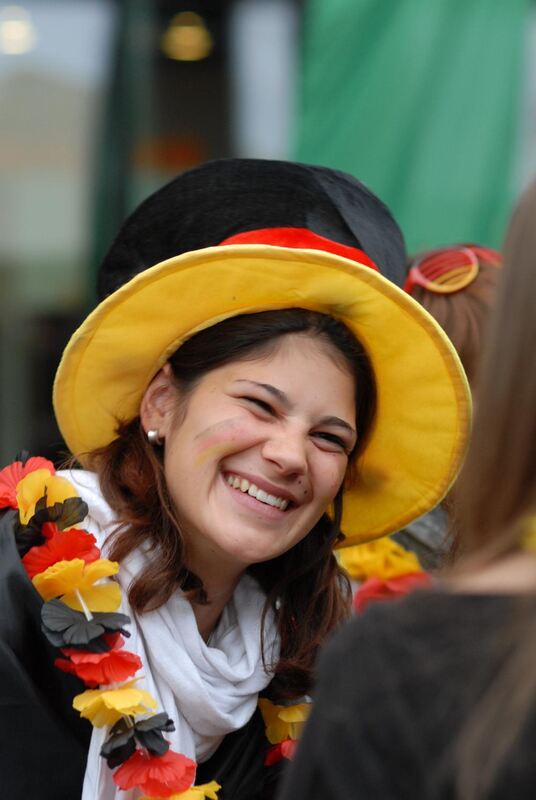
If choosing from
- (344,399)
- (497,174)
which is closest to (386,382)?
(344,399)

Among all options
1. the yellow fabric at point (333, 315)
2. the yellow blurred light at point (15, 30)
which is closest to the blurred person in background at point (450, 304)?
the yellow fabric at point (333, 315)

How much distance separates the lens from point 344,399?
2379 mm

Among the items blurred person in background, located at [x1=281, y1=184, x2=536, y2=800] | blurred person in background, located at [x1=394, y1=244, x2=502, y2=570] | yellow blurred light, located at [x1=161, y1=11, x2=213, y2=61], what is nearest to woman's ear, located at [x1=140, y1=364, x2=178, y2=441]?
blurred person in background, located at [x1=394, y1=244, x2=502, y2=570]

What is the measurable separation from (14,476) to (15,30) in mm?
3993

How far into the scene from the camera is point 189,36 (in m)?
6.00

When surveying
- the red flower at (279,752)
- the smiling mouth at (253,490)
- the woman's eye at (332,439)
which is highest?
the woman's eye at (332,439)

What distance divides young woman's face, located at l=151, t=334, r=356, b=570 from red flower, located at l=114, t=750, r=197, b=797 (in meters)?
0.37

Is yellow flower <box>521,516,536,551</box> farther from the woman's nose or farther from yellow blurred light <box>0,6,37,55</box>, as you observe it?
yellow blurred light <box>0,6,37,55</box>

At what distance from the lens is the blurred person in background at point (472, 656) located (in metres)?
1.16

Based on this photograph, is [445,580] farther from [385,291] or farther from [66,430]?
[66,430]

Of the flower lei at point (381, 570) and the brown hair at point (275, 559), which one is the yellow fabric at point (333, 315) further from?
the flower lei at point (381, 570)

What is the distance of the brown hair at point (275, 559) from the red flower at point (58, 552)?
0.24ft

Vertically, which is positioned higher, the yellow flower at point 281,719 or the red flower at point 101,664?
the red flower at point 101,664

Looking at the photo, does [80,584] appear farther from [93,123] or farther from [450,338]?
[93,123]
